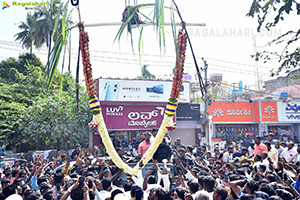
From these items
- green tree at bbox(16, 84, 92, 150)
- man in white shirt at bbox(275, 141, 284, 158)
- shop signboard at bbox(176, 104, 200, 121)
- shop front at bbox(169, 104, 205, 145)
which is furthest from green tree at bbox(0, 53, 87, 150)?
man in white shirt at bbox(275, 141, 284, 158)

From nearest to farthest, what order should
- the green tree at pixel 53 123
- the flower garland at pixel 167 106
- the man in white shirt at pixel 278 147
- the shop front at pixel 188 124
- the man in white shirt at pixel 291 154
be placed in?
the flower garland at pixel 167 106 < the man in white shirt at pixel 291 154 < the man in white shirt at pixel 278 147 < the green tree at pixel 53 123 < the shop front at pixel 188 124

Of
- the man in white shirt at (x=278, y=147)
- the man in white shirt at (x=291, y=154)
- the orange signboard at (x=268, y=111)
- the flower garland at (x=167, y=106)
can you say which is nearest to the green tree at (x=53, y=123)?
the flower garland at (x=167, y=106)

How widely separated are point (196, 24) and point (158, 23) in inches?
88.0

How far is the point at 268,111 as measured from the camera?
78.3 feet

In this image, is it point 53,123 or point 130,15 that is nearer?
point 130,15

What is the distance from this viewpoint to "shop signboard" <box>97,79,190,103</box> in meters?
19.2

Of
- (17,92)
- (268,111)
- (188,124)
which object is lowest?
(188,124)

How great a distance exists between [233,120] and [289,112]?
578 centimetres

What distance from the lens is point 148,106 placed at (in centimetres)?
2047

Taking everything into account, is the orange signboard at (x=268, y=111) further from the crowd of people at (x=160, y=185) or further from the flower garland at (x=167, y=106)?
the flower garland at (x=167, y=106)

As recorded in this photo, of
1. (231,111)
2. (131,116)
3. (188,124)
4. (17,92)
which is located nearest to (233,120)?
(231,111)

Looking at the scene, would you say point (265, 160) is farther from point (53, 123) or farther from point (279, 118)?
point (279, 118)

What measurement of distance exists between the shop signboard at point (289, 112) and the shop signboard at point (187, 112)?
26.6 ft

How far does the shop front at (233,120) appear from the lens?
899 inches
